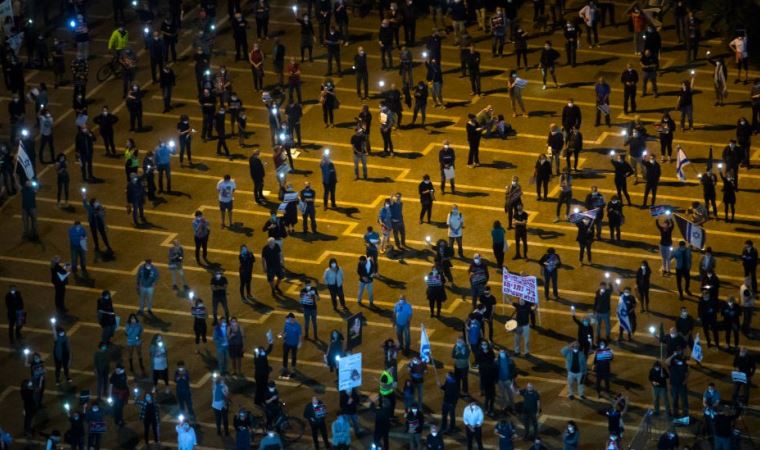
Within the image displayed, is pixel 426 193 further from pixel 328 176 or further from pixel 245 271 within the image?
pixel 245 271

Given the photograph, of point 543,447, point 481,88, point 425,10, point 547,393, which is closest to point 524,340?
point 547,393

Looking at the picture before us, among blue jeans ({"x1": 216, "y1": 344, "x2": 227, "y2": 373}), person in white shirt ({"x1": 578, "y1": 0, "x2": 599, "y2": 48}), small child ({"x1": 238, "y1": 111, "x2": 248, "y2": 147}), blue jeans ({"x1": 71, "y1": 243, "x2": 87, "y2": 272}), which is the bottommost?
blue jeans ({"x1": 216, "y1": 344, "x2": 227, "y2": 373})

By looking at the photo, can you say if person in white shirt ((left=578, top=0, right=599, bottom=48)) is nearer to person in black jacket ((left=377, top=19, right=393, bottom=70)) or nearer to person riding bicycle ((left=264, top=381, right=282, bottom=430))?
person in black jacket ((left=377, top=19, right=393, bottom=70))

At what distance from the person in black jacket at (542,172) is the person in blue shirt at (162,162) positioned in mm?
10408

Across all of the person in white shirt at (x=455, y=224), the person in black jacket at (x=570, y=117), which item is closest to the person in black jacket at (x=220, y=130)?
the person in white shirt at (x=455, y=224)

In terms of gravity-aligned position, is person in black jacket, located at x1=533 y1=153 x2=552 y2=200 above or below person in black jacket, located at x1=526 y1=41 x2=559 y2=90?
below

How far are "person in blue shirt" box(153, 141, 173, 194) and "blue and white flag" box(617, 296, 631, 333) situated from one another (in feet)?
48.7

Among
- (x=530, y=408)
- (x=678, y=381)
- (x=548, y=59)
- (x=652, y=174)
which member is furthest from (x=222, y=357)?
(x=548, y=59)

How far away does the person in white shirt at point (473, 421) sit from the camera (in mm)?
47969

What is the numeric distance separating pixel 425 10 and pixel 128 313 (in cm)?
2027

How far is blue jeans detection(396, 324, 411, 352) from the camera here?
52.1 m

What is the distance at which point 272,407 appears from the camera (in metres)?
49.0

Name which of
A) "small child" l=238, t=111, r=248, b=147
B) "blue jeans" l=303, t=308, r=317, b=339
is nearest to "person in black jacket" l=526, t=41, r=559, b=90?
"small child" l=238, t=111, r=248, b=147

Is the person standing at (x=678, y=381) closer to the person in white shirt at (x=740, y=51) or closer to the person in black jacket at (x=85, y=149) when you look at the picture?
the person in white shirt at (x=740, y=51)
